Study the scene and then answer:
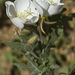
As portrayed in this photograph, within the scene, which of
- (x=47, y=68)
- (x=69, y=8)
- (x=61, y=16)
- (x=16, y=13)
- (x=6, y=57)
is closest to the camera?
(x=16, y=13)

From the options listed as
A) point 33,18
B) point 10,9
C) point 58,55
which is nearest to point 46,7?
point 33,18

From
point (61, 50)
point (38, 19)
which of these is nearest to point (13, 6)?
point (38, 19)

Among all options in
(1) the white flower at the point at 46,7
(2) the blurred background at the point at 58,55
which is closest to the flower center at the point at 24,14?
(1) the white flower at the point at 46,7

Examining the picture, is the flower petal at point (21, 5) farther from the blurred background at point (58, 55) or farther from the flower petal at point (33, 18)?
the blurred background at point (58, 55)

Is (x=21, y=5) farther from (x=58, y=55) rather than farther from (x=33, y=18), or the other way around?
(x=58, y=55)

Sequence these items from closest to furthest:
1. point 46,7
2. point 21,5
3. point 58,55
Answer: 1. point 46,7
2. point 21,5
3. point 58,55

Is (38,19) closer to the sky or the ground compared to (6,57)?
closer to the sky

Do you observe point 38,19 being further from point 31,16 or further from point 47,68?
point 47,68

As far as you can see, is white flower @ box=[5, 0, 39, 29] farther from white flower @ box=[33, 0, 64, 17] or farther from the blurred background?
the blurred background
